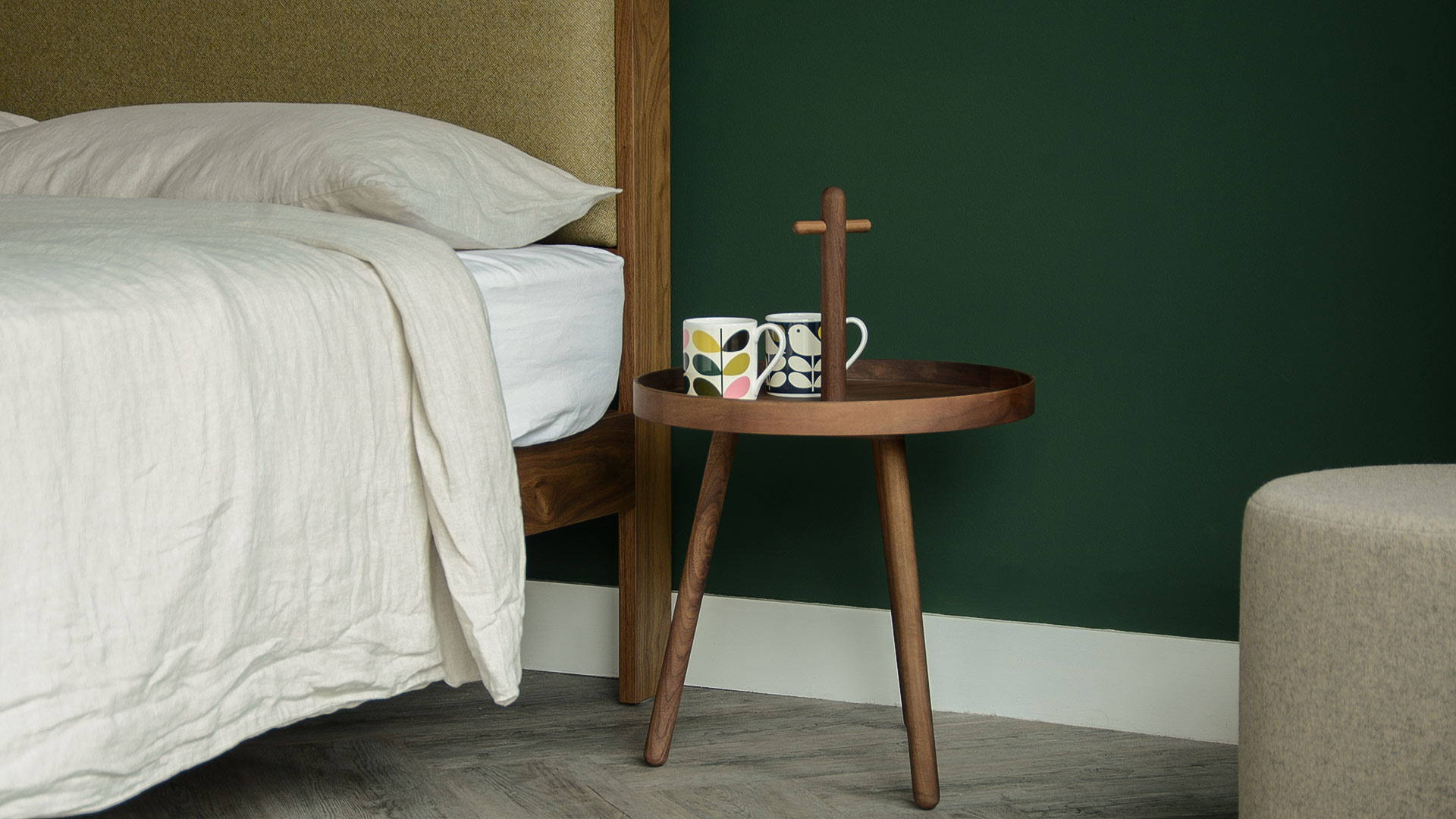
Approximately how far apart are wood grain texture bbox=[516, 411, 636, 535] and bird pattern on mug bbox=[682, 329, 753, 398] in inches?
9.1

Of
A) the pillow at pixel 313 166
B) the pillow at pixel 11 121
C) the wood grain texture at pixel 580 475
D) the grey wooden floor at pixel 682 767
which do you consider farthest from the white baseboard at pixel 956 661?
the pillow at pixel 11 121

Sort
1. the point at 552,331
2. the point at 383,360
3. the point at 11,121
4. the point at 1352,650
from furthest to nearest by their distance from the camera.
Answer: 1. the point at 11,121
2. the point at 552,331
3. the point at 383,360
4. the point at 1352,650

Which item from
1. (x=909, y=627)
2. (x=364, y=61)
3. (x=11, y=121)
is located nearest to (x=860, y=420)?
(x=909, y=627)

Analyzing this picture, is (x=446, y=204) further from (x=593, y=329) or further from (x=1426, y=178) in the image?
(x=1426, y=178)

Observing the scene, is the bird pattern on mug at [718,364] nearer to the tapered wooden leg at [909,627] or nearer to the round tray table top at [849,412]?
the round tray table top at [849,412]

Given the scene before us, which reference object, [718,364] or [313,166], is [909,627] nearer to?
[718,364]

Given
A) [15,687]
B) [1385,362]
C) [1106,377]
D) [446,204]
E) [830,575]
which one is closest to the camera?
[15,687]

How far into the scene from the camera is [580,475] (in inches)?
61.6

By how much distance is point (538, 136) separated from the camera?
Answer: 5.53 feet

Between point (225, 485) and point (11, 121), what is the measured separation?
115 cm

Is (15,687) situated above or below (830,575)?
above

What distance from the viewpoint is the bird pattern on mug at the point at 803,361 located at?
136 centimetres

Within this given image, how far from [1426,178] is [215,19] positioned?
5.60ft

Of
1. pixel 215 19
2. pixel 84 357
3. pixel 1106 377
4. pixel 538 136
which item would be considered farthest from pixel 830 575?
pixel 215 19
